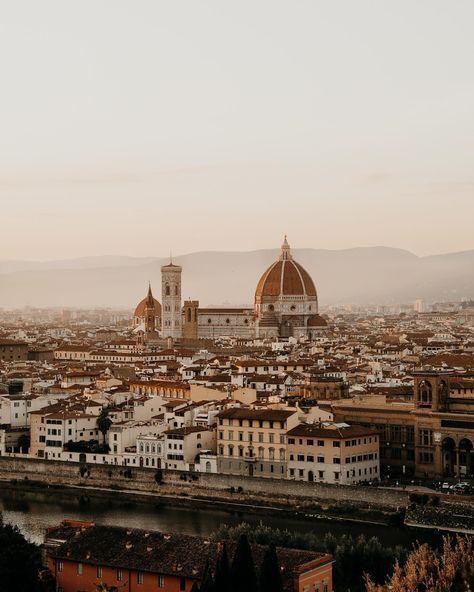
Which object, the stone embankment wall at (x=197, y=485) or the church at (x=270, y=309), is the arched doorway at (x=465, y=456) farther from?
the church at (x=270, y=309)

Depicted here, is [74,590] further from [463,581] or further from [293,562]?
[463,581]

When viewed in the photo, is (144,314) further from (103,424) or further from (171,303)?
(103,424)

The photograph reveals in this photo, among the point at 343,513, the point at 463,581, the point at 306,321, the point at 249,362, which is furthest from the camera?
the point at 306,321

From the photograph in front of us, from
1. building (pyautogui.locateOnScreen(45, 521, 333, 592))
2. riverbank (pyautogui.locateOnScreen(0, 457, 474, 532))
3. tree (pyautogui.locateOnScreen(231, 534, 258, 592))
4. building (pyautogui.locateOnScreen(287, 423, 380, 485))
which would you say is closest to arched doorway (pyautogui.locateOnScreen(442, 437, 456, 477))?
building (pyautogui.locateOnScreen(287, 423, 380, 485))

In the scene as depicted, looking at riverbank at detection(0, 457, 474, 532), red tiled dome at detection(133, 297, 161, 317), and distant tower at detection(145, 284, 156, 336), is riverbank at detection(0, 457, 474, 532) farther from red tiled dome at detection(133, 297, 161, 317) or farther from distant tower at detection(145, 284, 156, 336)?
red tiled dome at detection(133, 297, 161, 317)

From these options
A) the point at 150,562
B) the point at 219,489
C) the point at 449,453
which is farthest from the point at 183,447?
the point at 150,562

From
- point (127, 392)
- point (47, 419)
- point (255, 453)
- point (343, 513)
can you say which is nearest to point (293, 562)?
point (343, 513)

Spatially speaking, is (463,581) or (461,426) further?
(461,426)
